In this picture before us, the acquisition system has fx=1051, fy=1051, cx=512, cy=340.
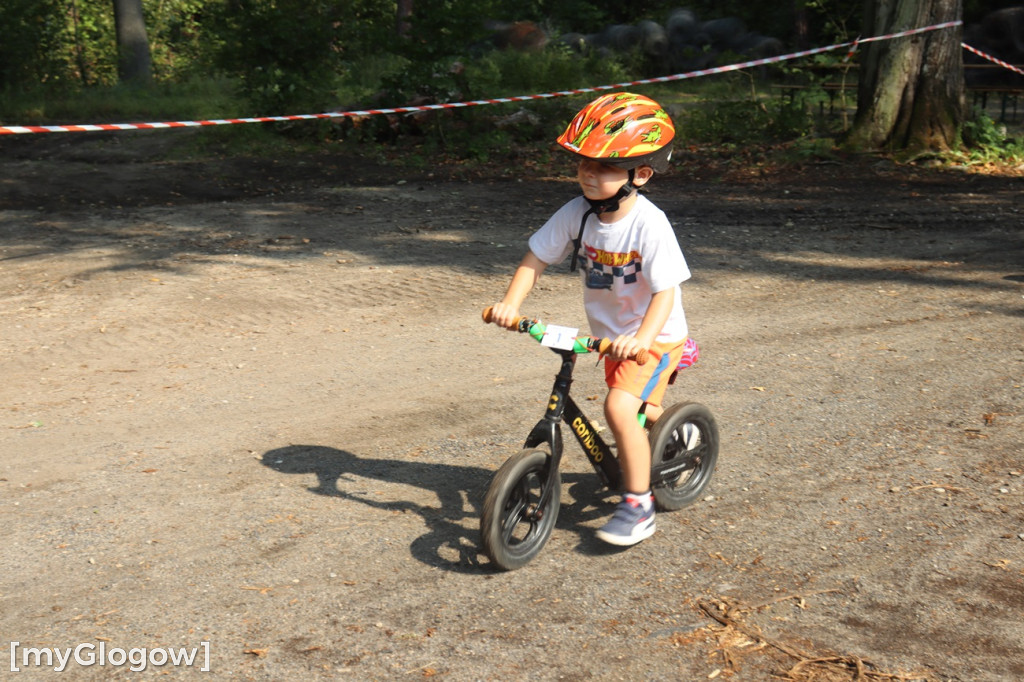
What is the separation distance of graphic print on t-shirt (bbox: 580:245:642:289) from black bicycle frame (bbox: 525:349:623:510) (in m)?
0.35

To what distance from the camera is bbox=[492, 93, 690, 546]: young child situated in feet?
12.7

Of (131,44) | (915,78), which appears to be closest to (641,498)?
(915,78)

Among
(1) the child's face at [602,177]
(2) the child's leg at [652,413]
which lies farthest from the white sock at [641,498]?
(1) the child's face at [602,177]

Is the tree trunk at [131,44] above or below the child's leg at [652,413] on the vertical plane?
above

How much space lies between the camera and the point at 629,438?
13.3 feet

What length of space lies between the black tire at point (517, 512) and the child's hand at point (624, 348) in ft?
1.85

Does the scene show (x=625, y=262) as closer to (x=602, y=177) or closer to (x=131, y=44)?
(x=602, y=177)

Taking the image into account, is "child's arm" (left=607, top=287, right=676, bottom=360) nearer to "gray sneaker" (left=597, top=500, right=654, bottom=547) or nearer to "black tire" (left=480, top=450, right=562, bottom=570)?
"black tire" (left=480, top=450, right=562, bottom=570)

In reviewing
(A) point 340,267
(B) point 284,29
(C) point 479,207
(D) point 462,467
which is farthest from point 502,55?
(D) point 462,467

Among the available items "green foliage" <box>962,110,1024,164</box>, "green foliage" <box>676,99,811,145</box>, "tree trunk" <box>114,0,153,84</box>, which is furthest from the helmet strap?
"tree trunk" <box>114,0,153,84</box>

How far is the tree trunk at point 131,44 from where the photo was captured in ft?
74.7

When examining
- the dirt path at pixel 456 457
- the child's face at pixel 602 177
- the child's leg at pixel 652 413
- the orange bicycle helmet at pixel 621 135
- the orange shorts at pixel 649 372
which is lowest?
the dirt path at pixel 456 457

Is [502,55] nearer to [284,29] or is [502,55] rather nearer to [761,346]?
[284,29]

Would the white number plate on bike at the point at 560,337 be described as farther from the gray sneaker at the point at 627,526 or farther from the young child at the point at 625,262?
the gray sneaker at the point at 627,526
